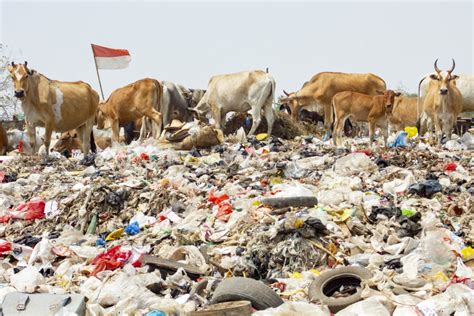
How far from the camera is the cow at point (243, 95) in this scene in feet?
52.1

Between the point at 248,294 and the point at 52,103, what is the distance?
9288mm

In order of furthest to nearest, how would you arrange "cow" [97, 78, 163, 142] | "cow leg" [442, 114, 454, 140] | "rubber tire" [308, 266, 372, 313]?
1. "cow" [97, 78, 163, 142]
2. "cow leg" [442, 114, 454, 140]
3. "rubber tire" [308, 266, 372, 313]

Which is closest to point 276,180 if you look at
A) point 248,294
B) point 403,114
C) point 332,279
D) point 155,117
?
point 332,279

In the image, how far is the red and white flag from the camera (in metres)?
18.3

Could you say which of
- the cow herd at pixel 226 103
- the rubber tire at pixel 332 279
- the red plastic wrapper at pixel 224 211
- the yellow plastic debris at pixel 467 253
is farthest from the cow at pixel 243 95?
the rubber tire at pixel 332 279

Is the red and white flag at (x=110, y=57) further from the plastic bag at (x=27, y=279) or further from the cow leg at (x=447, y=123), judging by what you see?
the plastic bag at (x=27, y=279)

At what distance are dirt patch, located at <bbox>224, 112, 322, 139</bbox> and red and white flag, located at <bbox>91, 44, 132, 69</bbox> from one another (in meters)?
3.35

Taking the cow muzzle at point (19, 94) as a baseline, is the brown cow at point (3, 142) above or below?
below

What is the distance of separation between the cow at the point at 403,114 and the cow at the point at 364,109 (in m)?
6.42

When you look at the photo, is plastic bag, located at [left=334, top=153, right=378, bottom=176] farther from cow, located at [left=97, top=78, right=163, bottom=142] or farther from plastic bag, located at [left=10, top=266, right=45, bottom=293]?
cow, located at [left=97, top=78, right=163, bottom=142]

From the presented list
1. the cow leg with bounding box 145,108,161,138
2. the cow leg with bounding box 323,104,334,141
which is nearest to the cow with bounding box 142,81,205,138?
the cow leg with bounding box 145,108,161,138

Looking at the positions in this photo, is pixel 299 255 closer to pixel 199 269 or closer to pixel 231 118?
pixel 199 269

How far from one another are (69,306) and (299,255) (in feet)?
6.38

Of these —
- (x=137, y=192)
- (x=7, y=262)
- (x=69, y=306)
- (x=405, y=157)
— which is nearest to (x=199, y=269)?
(x=69, y=306)
